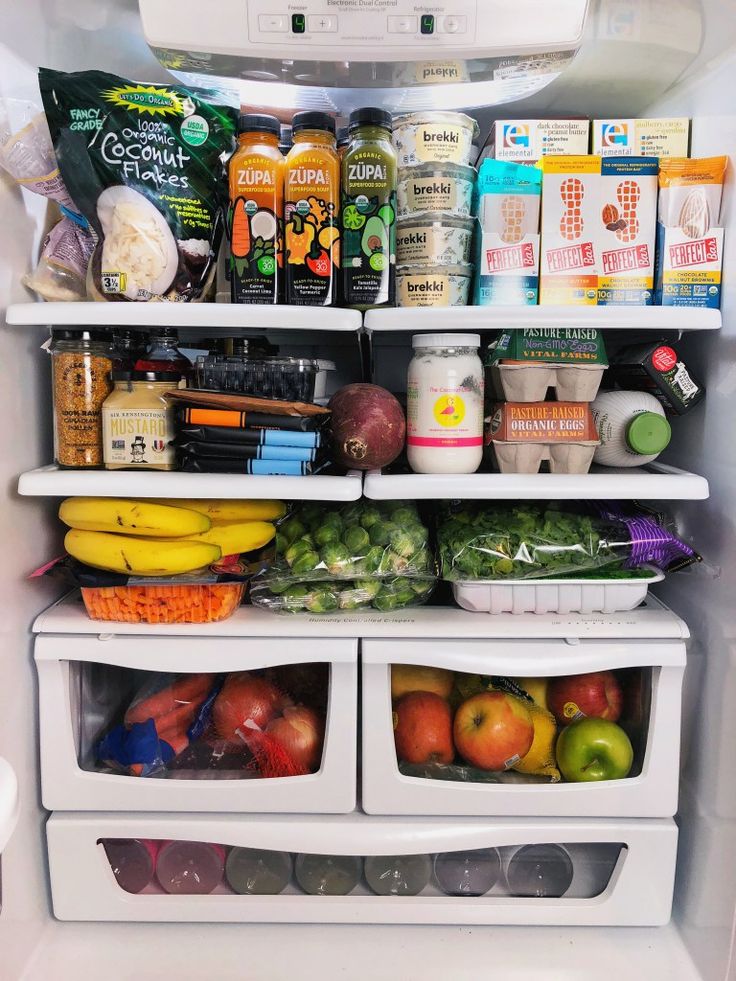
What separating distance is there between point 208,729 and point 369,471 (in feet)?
1.51

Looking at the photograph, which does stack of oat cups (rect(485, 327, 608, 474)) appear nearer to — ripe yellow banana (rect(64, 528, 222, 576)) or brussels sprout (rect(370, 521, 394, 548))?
brussels sprout (rect(370, 521, 394, 548))

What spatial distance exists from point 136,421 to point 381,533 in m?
0.39

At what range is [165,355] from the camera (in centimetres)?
117

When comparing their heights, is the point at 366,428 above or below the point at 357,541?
above

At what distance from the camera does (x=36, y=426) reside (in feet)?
3.87

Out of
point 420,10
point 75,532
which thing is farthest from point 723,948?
point 420,10

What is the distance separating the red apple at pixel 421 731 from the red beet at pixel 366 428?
0.36 meters

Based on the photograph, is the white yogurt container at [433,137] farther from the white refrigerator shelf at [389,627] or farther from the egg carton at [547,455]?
the white refrigerator shelf at [389,627]

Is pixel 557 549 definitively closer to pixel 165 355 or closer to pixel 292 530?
pixel 292 530

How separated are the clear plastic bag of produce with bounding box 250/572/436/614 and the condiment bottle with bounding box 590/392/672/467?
34cm

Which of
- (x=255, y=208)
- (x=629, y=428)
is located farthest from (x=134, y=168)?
(x=629, y=428)

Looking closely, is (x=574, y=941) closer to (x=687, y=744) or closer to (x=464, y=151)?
(x=687, y=744)

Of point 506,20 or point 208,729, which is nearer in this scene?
point 506,20

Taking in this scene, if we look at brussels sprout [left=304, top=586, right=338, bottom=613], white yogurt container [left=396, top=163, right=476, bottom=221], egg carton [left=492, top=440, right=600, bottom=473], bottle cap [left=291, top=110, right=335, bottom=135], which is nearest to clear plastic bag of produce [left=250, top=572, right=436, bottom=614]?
brussels sprout [left=304, top=586, right=338, bottom=613]
